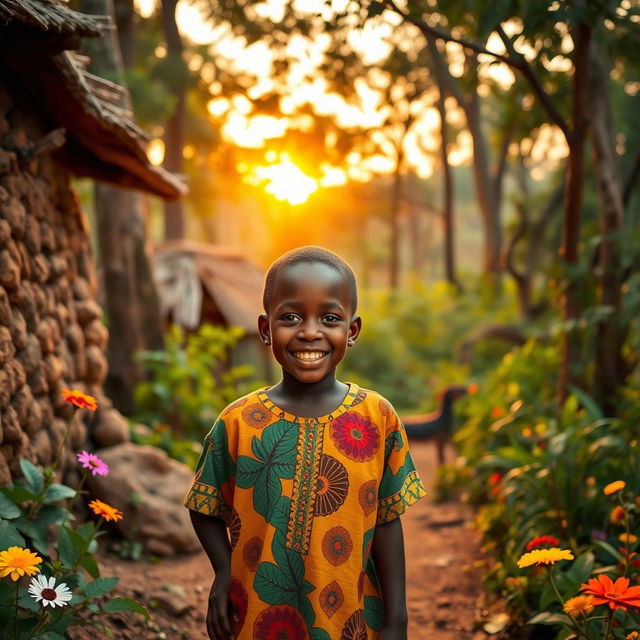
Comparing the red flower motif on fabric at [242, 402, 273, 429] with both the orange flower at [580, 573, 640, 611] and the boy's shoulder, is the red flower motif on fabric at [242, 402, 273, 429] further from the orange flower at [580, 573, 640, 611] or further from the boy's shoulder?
the orange flower at [580, 573, 640, 611]

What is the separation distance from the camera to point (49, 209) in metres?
4.16

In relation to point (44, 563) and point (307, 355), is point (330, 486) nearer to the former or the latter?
point (307, 355)

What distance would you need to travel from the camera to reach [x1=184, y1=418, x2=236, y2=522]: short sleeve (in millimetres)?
2256

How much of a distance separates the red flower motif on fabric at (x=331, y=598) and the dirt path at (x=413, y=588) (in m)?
1.30

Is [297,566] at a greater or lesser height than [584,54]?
lesser

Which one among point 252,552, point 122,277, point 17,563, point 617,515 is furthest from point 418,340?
point 17,563

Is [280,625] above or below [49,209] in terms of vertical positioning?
below

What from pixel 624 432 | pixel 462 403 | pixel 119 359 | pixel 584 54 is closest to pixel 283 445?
pixel 624 432

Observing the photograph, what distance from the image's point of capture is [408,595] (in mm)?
4688

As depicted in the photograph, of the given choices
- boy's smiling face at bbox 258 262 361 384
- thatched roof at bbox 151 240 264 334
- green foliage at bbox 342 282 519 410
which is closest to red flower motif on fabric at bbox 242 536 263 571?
boy's smiling face at bbox 258 262 361 384

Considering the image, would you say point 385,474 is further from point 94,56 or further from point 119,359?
point 94,56

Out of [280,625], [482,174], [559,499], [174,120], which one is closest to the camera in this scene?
[280,625]

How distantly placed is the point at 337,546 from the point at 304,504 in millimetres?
148

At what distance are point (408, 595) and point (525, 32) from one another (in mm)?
3269
